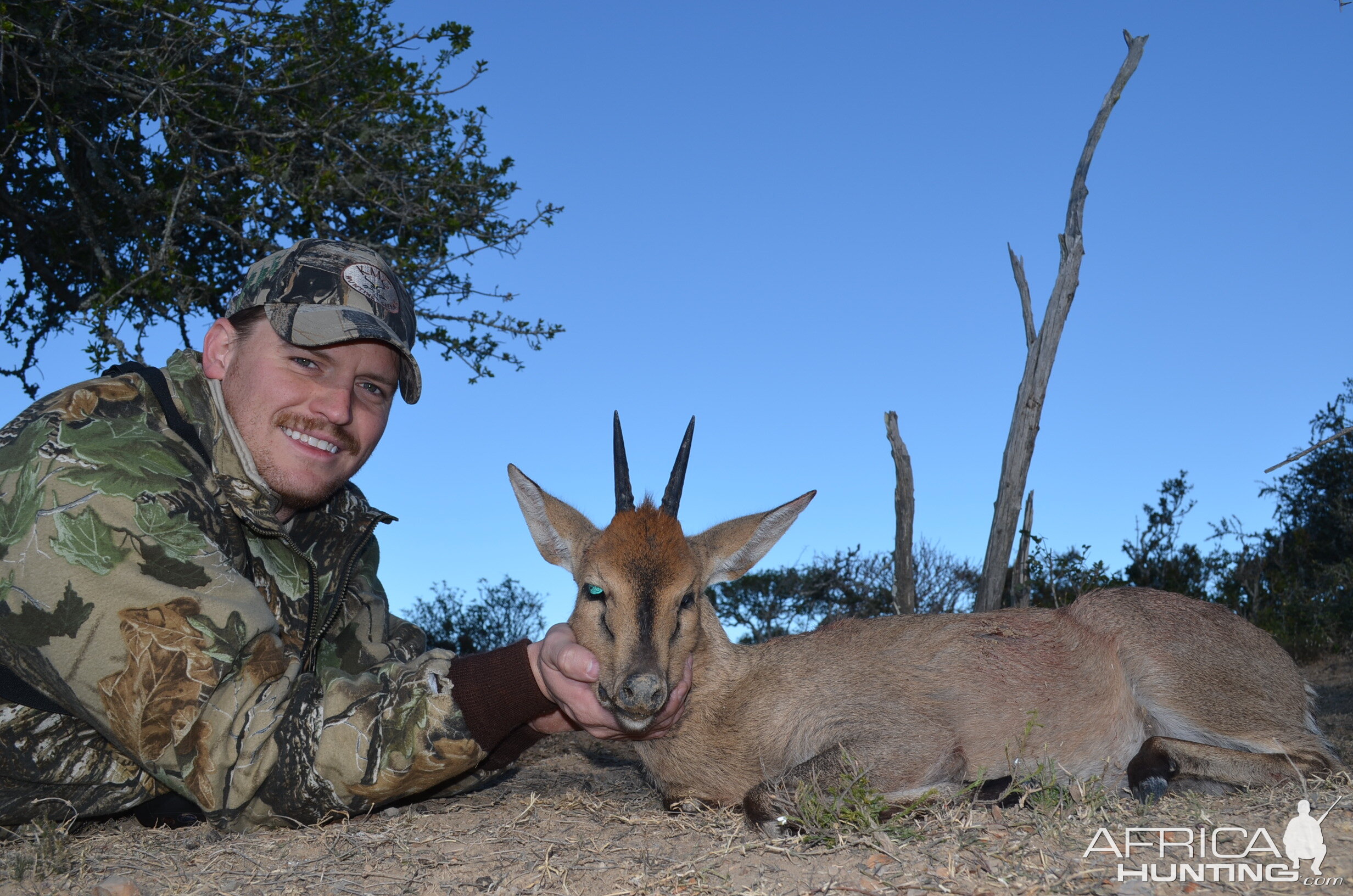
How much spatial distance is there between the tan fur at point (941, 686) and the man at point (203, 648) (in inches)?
16.0

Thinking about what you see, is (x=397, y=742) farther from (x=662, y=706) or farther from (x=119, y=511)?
(x=119, y=511)

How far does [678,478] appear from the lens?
19.1ft

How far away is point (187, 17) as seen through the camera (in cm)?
1086

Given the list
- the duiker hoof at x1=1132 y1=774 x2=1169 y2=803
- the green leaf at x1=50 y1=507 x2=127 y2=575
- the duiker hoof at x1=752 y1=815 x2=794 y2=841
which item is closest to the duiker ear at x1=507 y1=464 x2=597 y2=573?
the duiker hoof at x1=752 y1=815 x2=794 y2=841

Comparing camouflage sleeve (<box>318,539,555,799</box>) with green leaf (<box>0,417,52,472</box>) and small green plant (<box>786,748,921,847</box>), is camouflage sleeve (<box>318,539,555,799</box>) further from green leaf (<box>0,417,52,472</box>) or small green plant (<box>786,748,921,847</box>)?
green leaf (<box>0,417,52,472</box>)

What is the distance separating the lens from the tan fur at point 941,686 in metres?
5.28

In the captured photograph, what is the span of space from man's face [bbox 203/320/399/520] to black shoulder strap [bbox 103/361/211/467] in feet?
0.78

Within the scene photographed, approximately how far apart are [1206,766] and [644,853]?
307 centimetres

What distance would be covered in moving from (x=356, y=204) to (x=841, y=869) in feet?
34.8

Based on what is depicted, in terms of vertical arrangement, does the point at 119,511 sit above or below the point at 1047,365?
below

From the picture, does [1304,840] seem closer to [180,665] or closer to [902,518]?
[180,665]

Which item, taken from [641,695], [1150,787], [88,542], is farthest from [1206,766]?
[88,542]

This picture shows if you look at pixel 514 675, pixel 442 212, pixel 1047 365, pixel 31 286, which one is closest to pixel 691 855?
pixel 514 675

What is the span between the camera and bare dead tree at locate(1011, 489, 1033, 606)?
37.6 feet
